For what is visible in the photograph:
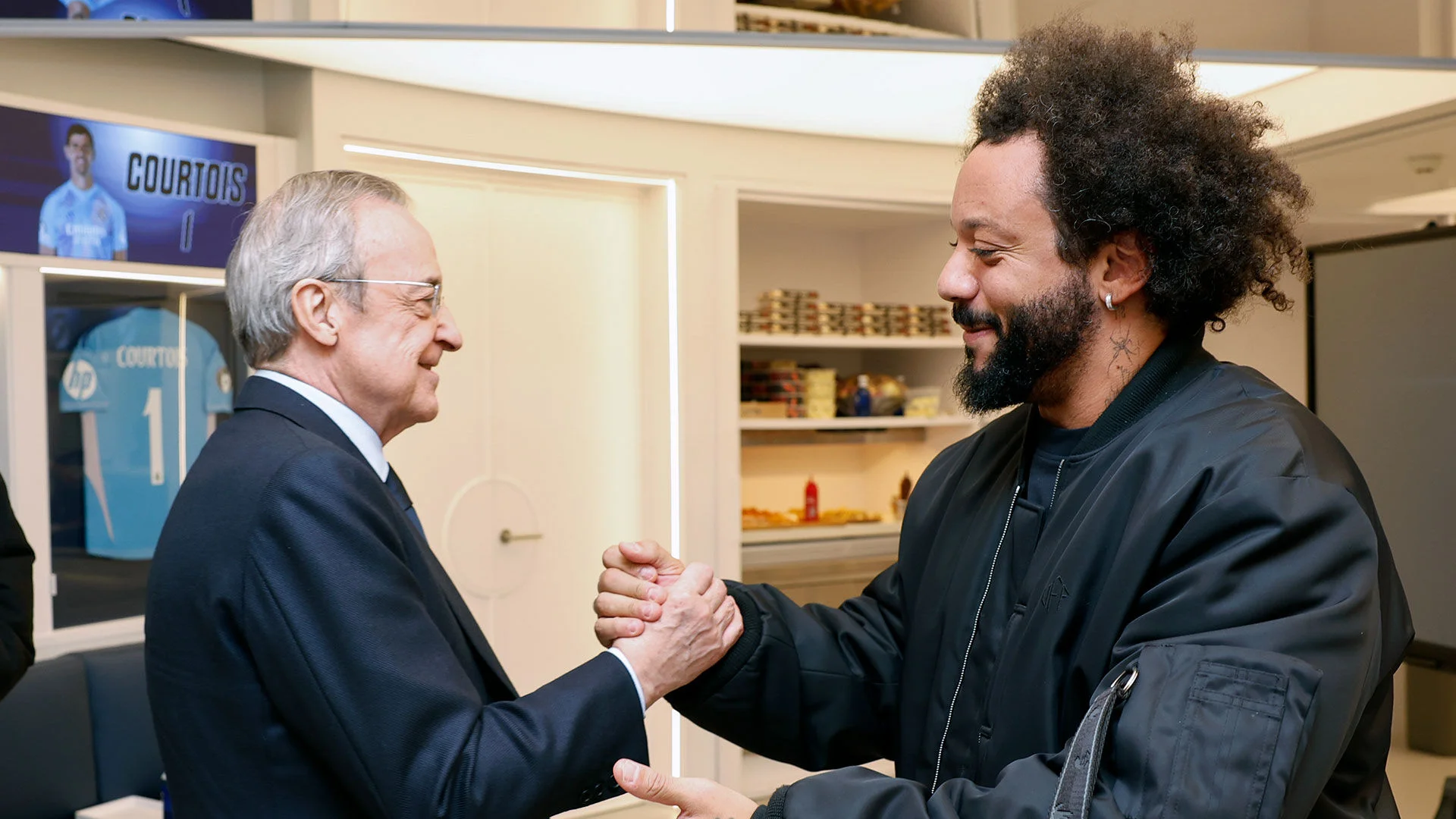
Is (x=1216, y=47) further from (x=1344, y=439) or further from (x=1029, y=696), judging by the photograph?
(x=1029, y=696)

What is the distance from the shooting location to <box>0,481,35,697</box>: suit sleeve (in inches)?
89.1

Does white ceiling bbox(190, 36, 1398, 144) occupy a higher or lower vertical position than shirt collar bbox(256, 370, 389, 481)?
higher

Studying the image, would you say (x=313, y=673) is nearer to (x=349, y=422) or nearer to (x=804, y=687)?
(x=349, y=422)

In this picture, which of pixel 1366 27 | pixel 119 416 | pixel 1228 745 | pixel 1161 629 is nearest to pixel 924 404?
pixel 1366 27

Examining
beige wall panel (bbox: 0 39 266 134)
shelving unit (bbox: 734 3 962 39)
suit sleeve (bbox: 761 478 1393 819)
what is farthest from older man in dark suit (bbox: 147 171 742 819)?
beige wall panel (bbox: 0 39 266 134)

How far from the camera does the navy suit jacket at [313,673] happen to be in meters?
1.34

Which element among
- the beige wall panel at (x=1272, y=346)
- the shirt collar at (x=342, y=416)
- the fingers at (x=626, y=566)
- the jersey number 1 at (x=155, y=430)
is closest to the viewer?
the shirt collar at (x=342, y=416)

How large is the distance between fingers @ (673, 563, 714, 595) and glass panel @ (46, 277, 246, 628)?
2.43 m

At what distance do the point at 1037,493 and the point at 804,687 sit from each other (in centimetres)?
50

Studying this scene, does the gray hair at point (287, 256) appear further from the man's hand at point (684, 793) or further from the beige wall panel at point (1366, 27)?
the beige wall panel at point (1366, 27)

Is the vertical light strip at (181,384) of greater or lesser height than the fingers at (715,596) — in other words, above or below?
above

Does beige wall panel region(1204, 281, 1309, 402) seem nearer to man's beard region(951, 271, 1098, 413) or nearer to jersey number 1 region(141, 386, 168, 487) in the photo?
man's beard region(951, 271, 1098, 413)

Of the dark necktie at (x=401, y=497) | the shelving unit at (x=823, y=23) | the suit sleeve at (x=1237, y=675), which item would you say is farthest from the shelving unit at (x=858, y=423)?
the suit sleeve at (x=1237, y=675)

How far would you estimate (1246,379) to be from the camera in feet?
4.72
